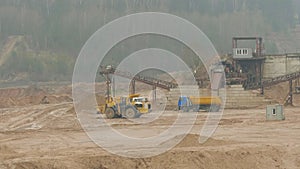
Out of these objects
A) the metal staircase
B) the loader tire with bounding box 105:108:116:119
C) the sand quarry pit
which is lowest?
the sand quarry pit

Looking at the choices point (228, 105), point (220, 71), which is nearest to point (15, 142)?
point (228, 105)

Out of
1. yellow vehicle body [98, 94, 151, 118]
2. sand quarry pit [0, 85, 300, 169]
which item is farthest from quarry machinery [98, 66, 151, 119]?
sand quarry pit [0, 85, 300, 169]

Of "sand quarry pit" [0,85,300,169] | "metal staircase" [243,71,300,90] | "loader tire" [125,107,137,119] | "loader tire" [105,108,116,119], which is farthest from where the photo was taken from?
"metal staircase" [243,71,300,90]

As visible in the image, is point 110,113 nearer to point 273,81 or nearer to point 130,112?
point 130,112

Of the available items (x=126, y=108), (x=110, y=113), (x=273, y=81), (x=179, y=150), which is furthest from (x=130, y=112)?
(x=273, y=81)

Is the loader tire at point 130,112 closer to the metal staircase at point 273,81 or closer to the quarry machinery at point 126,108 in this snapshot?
the quarry machinery at point 126,108

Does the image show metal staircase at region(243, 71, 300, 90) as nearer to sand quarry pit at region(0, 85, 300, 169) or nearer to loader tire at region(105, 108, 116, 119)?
sand quarry pit at region(0, 85, 300, 169)

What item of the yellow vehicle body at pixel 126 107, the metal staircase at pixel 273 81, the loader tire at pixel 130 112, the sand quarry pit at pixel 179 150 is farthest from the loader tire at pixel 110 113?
the metal staircase at pixel 273 81

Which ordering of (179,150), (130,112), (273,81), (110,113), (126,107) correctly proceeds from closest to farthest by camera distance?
(179,150) < (130,112) < (126,107) < (110,113) < (273,81)

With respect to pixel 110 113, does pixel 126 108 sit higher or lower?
higher

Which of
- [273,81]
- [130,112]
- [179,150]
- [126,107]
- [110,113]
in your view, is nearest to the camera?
[179,150]

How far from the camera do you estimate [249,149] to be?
2045 cm

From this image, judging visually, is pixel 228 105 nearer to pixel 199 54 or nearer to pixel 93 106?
pixel 93 106

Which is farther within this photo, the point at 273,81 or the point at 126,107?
the point at 273,81
